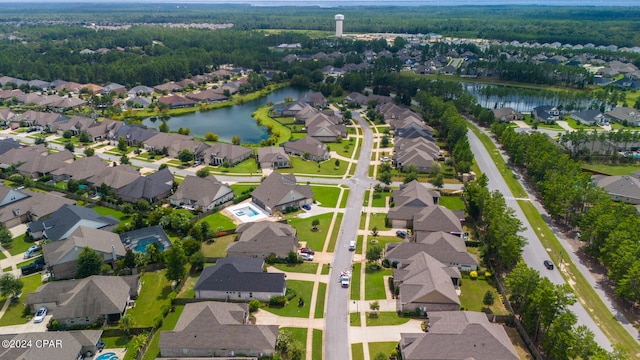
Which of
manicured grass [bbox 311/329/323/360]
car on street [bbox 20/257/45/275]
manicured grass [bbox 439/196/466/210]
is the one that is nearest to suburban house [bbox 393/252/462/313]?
manicured grass [bbox 311/329/323/360]

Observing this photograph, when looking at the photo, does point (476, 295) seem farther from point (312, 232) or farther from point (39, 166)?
point (39, 166)

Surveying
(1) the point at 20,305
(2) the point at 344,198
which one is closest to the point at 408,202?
(2) the point at 344,198

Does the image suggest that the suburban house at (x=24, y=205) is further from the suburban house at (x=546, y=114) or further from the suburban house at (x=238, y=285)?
the suburban house at (x=546, y=114)

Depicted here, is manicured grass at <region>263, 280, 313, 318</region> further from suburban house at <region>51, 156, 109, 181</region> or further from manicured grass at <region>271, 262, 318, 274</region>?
suburban house at <region>51, 156, 109, 181</region>

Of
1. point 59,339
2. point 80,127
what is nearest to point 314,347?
point 59,339

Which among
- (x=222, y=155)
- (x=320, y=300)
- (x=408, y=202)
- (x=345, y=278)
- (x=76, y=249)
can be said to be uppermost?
(x=408, y=202)

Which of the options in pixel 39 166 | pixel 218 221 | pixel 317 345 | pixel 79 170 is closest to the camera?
pixel 317 345

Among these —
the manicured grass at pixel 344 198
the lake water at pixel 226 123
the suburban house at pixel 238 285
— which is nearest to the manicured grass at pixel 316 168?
the manicured grass at pixel 344 198
